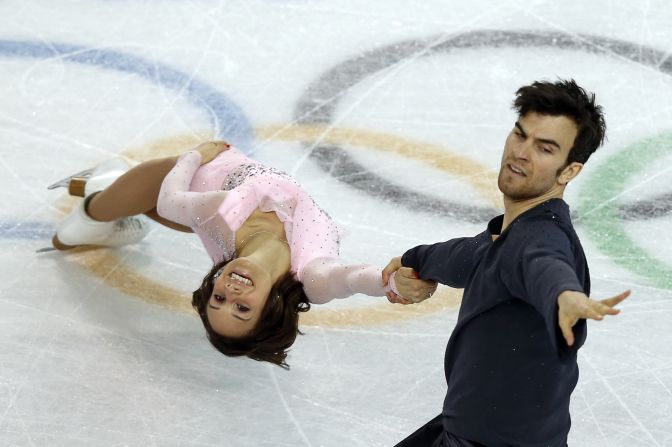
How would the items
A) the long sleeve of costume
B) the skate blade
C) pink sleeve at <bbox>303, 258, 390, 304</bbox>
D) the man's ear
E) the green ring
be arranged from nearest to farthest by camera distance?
the man's ear < the long sleeve of costume < pink sleeve at <bbox>303, 258, 390, 304</bbox> < the green ring < the skate blade

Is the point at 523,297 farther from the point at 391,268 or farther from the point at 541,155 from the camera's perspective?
the point at 391,268

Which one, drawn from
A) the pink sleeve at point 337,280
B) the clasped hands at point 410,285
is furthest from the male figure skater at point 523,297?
the pink sleeve at point 337,280

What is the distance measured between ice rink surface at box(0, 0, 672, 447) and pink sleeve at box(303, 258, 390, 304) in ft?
1.23

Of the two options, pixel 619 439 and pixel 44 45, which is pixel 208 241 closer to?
pixel 619 439

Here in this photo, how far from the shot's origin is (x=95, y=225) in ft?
15.0

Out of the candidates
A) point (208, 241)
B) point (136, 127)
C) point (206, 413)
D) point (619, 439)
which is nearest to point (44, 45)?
point (136, 127)

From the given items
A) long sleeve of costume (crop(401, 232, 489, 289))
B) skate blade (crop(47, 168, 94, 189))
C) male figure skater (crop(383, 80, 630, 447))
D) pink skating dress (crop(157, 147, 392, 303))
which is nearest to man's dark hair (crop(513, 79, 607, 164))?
male figure skater (crop(383, 80, 630, 447))

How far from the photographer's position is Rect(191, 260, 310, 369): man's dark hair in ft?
12.3

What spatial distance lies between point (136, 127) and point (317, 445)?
215 centimetres

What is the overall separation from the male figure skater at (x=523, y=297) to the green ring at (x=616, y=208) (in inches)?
70.6

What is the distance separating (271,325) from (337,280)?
0.83 ft

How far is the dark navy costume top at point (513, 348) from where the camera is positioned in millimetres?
2703

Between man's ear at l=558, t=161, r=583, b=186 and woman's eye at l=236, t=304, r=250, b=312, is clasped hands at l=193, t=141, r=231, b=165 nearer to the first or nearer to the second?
woman's eye at l=236, t=304, r=250, b=312

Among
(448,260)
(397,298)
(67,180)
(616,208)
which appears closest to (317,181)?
(67,180)
